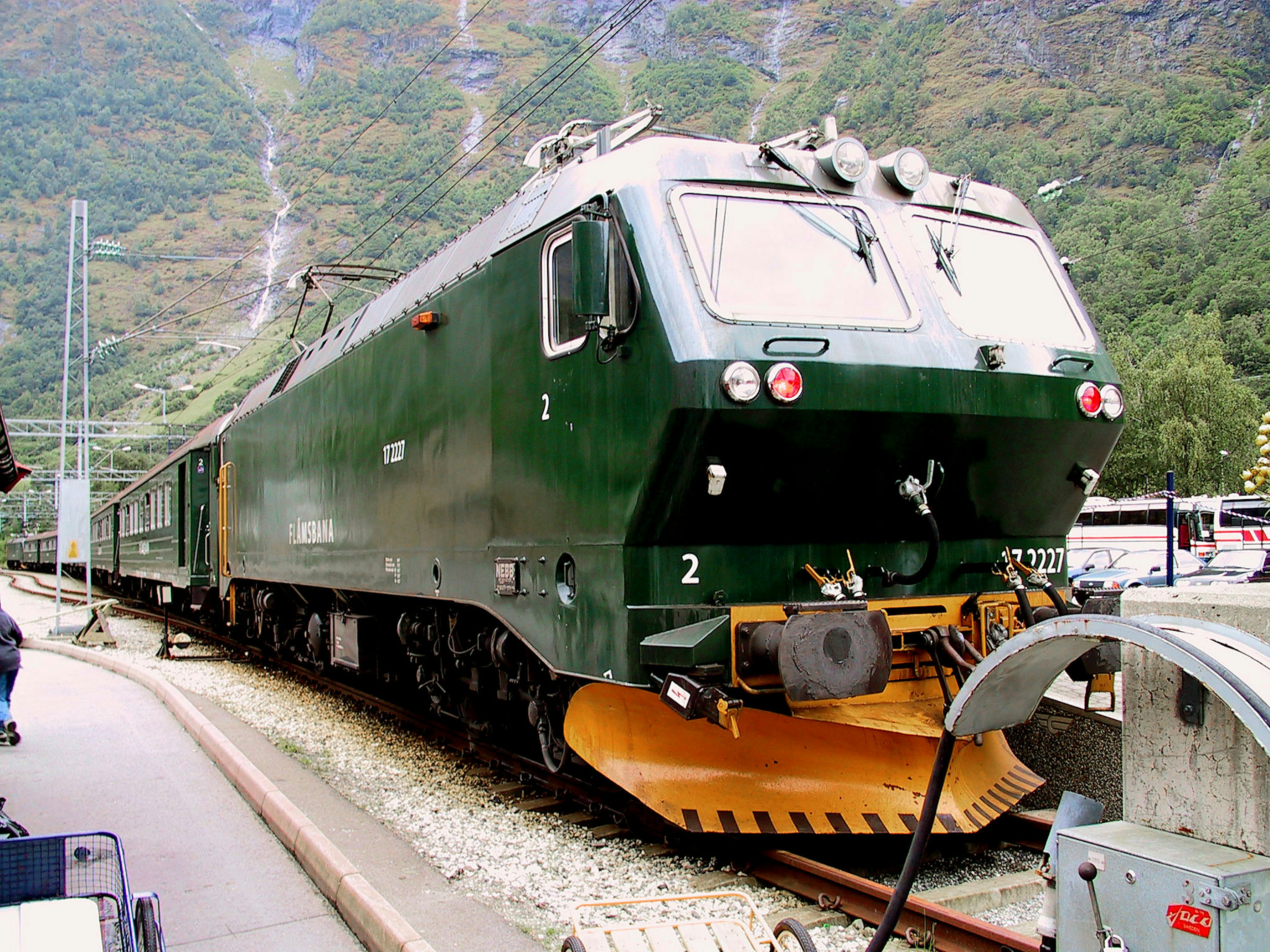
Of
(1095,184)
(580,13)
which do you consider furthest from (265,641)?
(580,13)

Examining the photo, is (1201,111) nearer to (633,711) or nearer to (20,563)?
(20,563)

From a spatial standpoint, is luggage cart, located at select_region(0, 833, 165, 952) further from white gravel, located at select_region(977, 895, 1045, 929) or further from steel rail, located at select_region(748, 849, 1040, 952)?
white gravel, located at select_region(977, 895, 1045, 929)

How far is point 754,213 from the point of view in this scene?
534cm

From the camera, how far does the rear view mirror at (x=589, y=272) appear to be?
5094 mm

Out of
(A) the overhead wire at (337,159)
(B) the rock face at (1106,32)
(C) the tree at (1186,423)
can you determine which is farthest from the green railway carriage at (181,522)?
(B) the rock face at (1106,32)

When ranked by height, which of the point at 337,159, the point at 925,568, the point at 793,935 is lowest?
the point at 793,935

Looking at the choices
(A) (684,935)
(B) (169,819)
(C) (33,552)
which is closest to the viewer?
(A) (684,935)

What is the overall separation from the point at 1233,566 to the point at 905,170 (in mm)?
27382

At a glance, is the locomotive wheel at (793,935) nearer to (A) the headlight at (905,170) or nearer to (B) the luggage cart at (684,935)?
(B) the luggage cart at (684,935)

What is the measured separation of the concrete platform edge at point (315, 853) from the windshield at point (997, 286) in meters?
3.69

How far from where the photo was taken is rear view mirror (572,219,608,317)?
509cm

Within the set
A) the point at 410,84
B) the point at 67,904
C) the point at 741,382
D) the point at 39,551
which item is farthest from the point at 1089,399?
the point at 39,551

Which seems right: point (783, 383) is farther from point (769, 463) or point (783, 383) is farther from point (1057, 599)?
point (1057, 599)

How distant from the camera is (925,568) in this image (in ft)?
17.3
